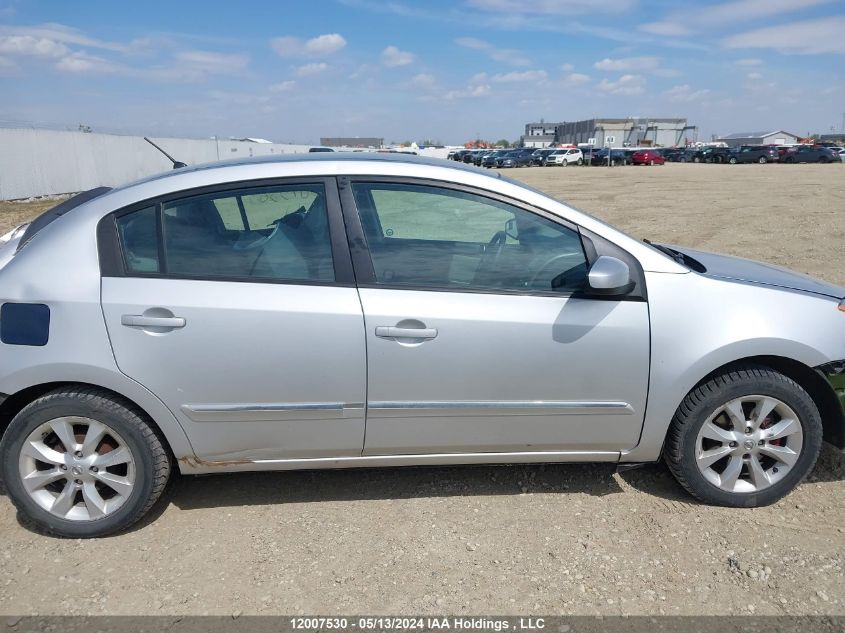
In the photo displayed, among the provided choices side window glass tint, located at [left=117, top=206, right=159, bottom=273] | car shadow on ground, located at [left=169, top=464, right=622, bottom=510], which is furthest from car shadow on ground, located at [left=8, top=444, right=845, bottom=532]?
side window glass tint, located at [left=117, top=206, right=159, bottom=273]

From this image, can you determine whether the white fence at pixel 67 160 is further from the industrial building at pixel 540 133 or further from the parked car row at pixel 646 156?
the industrial building at pixel 540 133

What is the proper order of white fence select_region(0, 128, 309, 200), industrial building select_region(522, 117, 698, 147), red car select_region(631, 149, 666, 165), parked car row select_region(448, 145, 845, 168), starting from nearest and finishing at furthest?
white fence select_region(0, 128, 309, 200)
parked car row select_region(448, 145, 845, 168)
red car select_region(631, 149, 666, 165)
industrial building select_region(522, 117, 698, 147)

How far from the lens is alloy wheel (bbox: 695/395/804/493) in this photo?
10.1 ft

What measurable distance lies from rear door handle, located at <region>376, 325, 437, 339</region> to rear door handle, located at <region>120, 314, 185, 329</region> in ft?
2.80

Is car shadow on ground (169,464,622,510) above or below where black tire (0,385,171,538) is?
below

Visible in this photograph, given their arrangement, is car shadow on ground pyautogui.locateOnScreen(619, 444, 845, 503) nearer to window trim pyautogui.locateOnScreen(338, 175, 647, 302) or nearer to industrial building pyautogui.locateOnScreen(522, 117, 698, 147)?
window trim pyautogui.locateOnScreen(338, 175, 647, 302)

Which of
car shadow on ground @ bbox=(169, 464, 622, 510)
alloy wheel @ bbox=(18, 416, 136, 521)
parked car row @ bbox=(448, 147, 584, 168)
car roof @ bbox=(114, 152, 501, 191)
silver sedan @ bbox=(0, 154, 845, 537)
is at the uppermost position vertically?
car roof @ bbox=(114, 152, 501, 191)

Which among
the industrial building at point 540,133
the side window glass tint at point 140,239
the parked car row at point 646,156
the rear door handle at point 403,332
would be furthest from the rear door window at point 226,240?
the industrial building at point 540,133

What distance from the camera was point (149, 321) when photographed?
2.79 metres

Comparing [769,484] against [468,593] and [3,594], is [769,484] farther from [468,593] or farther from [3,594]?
[3,594]

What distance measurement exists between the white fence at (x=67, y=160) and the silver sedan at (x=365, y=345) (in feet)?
47.1

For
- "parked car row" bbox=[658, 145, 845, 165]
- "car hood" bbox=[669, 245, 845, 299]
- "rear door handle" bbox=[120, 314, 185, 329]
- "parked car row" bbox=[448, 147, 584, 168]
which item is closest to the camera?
"rear door handle" bbox=[120, 314, 185, 329]

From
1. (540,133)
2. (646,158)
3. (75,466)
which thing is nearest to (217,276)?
(75,466)

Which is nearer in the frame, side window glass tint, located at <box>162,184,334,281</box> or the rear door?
the rear door
